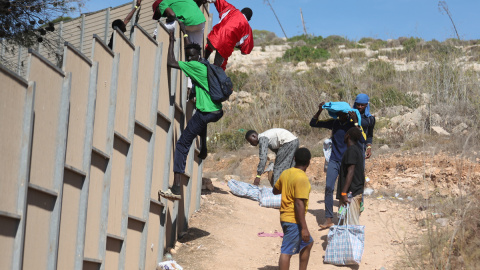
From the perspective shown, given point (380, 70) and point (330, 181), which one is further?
point (380, 70)

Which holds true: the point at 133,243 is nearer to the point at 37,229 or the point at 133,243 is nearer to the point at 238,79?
the point at 37,229

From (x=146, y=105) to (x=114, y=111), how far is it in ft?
3.44

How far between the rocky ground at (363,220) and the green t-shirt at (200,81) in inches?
75.4

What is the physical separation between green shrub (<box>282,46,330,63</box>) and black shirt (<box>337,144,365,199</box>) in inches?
741

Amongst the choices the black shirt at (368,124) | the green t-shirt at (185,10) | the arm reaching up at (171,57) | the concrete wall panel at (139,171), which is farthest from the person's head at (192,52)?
the black shirt at (368,124)

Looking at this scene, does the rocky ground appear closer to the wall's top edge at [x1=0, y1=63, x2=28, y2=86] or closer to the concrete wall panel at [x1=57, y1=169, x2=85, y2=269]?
the concrete wall panel at [x1=57, y1=169, x2=85, y2=269]

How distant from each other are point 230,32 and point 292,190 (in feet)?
11.6

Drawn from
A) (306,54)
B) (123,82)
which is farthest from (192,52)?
(306,54)

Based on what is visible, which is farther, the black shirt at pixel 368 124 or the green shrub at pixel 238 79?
the green shrub at pixel 238 79

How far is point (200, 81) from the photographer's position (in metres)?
8.14

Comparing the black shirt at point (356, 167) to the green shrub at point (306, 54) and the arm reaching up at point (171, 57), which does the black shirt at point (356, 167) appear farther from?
the green shrub at point (306, 54)

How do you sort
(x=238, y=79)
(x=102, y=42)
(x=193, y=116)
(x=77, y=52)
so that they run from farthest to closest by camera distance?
(x=238, y=79), (x=193, y=116), (x=102, y=42), (x=77, y=52)

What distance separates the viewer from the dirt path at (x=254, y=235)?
8477 millimetres

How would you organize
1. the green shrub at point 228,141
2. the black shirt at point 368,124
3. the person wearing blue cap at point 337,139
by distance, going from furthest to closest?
1. the green shrub at point 228,141
2. the black shirt at point 368,124
3. the person wearing blue cap at point 337,139
